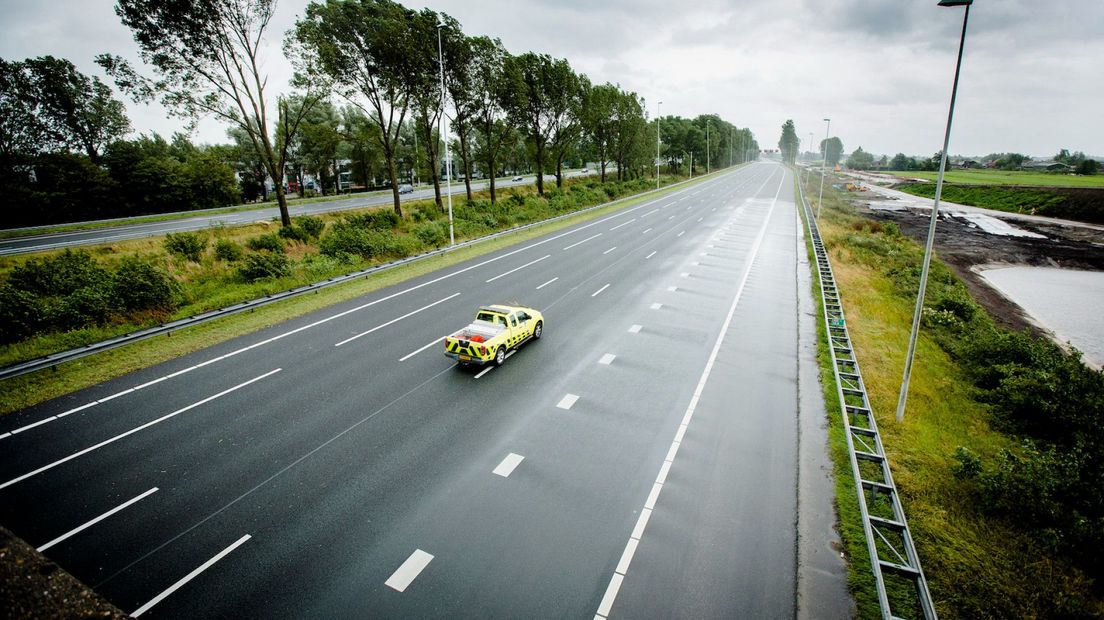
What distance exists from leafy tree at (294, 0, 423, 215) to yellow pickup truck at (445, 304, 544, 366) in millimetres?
25335

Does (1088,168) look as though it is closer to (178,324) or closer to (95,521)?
(178,324)

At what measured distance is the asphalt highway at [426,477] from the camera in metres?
7.10

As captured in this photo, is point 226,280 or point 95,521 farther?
point 226,280

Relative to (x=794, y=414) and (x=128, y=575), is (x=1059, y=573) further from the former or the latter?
(x=128, y=575)

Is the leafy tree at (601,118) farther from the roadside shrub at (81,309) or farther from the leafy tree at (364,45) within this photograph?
the roadside shrub at (81,309)

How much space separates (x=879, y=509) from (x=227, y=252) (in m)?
30.8

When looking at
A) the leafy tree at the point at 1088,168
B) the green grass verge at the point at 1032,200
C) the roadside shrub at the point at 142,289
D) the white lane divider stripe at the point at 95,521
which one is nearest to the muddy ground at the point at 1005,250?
the green grass verge at the point at 1032,200

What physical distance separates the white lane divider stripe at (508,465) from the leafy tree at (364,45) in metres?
30.8

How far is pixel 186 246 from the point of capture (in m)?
24.8

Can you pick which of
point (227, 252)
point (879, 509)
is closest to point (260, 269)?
point (227, 252)

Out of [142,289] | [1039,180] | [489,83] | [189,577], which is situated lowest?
[189,577]

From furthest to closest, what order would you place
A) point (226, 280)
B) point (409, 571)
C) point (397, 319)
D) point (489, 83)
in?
point (489, 83)
point (226, 280)
point (397, 319)
point (409, 571)

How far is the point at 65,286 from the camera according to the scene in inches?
740

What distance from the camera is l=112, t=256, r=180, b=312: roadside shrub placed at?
1805cm
